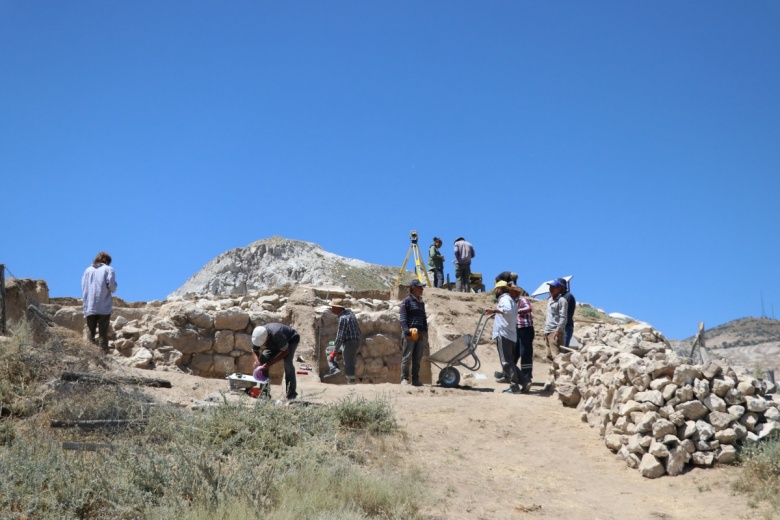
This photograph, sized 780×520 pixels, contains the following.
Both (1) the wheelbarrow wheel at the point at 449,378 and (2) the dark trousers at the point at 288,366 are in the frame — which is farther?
(1) the wheelbarrow wheel at the point at 449,378

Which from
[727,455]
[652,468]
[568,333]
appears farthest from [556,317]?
[727,455]

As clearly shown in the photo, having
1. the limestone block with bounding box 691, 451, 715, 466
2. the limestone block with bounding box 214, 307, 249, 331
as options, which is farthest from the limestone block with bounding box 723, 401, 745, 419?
the limestone block with bounding box 214, 307, 249, 331

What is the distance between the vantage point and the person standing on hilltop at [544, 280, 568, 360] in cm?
1156

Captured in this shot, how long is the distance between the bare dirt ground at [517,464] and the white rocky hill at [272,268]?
110 ft

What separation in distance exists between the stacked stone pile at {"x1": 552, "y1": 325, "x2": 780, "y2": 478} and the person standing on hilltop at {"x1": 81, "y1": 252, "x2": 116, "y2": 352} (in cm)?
711

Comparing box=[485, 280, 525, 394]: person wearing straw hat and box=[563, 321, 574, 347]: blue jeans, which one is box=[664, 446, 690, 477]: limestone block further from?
box=[563, 321, 574, 347]: blue jeans

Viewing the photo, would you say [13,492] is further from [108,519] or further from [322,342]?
[322,342]

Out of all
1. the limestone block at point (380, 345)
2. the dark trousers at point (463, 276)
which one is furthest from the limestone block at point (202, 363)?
the dark trousers at point (463, 276)

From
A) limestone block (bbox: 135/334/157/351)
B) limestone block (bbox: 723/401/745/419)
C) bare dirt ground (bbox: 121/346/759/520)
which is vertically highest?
limestone block (bbox: 135/334/157/351)

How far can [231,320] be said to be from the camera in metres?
13.4

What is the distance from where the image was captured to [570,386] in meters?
10.3

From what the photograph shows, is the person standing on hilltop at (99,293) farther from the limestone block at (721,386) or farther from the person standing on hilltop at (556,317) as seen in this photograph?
the limestone block at (721,386)

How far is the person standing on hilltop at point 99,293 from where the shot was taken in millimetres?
10656

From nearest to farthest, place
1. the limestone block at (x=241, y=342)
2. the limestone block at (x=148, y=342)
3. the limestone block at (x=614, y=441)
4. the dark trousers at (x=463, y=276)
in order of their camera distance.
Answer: the limestone block at (x=614, y=441)
the limestone block at (x=148, y=342)
the limestone block at (x=241, y=342)
the dark trousers at (x=463, y=276)
